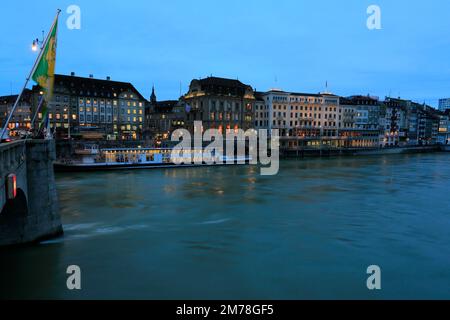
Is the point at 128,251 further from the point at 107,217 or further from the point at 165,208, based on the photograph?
the point at 165,208

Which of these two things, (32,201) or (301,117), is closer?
(32,201)

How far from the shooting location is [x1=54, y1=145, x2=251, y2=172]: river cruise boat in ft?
204

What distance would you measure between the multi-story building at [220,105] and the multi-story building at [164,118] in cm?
1178

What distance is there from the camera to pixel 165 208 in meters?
31.2

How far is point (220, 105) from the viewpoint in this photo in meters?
108

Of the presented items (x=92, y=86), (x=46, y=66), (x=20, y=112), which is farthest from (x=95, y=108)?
(x=46, y=66)

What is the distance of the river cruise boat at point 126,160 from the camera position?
204ft

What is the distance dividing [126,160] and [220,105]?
46333mm

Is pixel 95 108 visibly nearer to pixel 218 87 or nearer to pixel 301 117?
pixel 218 87

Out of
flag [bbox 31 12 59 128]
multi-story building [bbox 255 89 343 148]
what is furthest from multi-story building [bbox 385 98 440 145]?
flag [bbox 31 12 59 128]

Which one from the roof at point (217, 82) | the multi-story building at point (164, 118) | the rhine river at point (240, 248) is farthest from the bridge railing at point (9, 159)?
the multi-story building at point (164, 118)

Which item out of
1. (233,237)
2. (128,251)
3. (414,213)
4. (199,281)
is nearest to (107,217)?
(128,251)
